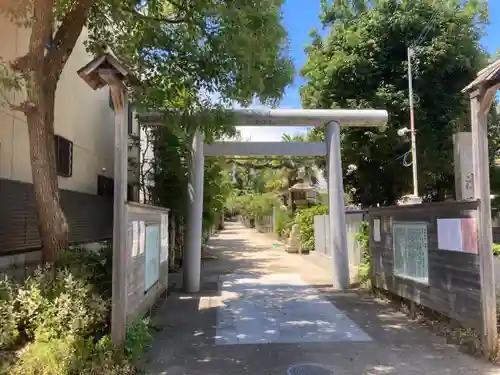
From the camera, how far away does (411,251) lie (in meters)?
7.86

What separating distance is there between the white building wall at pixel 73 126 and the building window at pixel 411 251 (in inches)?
249

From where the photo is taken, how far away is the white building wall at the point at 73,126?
677 cm

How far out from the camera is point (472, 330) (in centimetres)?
584

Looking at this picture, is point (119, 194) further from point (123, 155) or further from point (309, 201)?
point (309, 201)

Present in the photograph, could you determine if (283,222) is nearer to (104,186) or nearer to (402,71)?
(402,71)

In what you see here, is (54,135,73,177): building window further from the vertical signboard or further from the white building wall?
the vertical signboard

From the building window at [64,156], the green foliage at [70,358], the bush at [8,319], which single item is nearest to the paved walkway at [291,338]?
the green foliage at [70,358]

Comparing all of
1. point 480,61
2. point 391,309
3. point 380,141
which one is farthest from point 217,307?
point 480,61

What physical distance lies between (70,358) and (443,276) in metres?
4.98

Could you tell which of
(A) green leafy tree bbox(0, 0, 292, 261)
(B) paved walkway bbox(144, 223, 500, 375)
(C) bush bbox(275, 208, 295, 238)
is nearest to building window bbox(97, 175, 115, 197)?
(B) paved walkway bbox(144, 223, 500, 375)

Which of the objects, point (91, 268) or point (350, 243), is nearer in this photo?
point (91, 268)

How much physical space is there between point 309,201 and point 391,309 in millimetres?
17391

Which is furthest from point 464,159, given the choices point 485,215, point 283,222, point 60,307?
point 283,222

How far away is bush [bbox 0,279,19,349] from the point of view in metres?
4.73
